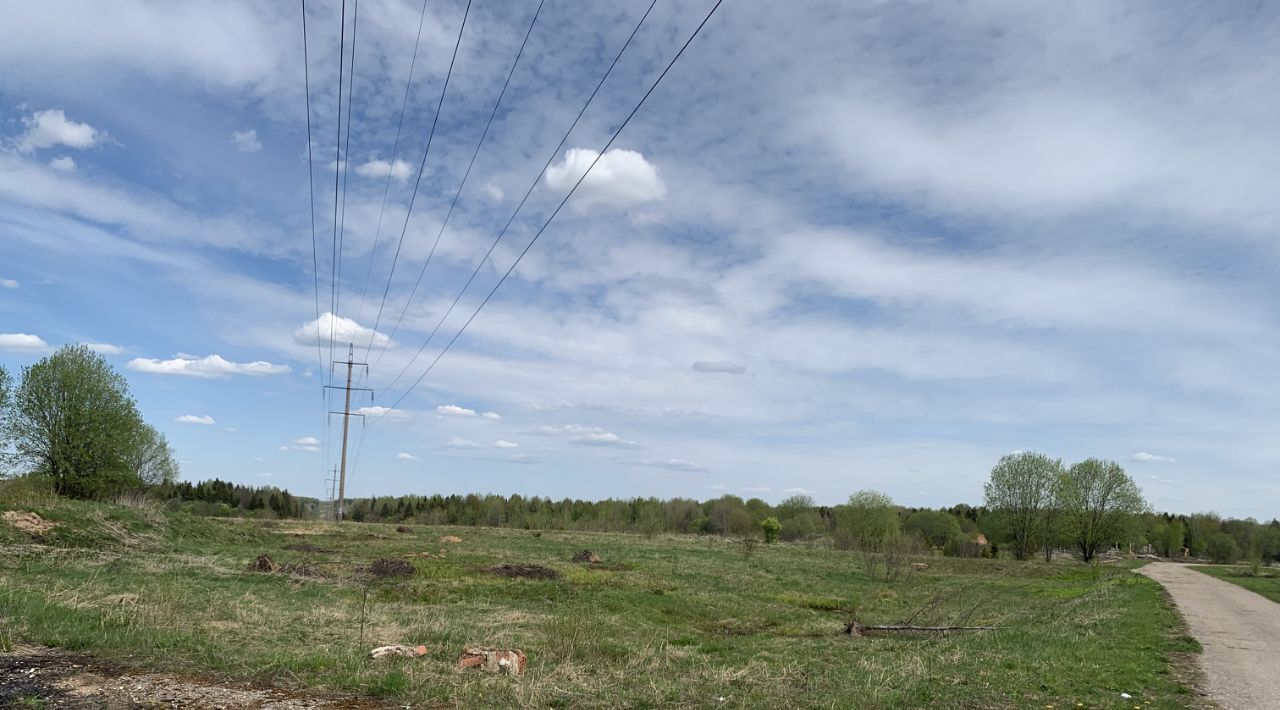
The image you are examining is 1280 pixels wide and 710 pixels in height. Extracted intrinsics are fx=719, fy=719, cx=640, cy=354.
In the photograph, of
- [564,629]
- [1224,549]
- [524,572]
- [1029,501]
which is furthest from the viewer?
[1224,549]

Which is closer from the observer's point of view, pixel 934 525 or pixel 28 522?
pixel 28 522

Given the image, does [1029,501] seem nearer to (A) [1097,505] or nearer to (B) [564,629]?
(A) [1097,505]

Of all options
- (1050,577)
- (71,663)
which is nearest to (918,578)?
(1050,577)

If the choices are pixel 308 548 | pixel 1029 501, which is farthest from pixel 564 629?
pixel 1029 501

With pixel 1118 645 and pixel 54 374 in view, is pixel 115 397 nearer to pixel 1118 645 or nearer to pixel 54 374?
pixel 54 374

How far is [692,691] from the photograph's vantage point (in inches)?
366

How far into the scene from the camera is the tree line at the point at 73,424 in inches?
1869

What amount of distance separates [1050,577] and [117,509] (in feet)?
169

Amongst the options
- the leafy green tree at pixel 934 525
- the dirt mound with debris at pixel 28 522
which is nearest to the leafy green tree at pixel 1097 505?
the leafy green tree at pixel 934 525

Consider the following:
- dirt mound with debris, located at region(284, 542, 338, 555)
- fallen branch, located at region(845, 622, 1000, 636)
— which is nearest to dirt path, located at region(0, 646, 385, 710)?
fallen branch, located at region(845, 622, 1000, 636)

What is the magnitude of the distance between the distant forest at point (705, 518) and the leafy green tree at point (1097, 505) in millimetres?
2277

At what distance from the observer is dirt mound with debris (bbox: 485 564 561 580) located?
2467 centimetres

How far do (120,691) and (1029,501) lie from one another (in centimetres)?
7172

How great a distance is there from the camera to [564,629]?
13.3 metres
